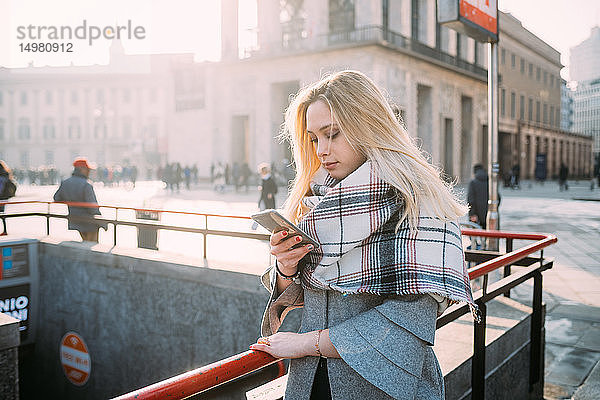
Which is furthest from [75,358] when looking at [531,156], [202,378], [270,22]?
[531,156]

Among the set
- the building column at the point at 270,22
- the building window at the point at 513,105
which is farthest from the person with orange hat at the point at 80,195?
the building window at the point at 513,105

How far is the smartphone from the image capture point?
1440 millimetres

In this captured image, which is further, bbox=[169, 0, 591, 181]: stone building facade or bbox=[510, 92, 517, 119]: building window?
bbox=[510, 92, 517, 119]: building window

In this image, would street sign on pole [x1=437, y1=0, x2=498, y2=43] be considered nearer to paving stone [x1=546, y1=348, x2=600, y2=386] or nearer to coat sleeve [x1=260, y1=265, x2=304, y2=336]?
paving stone [x1=546, y1=348, x2=600, y2=386]

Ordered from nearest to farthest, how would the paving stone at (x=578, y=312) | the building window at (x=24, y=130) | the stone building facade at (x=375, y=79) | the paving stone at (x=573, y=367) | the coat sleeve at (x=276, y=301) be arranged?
1. the coat sleeve at (x=276, y=301)
2. the paving stone at (x=573, y=367)
3. the paving stone at (x=578, y=312)
4. the stone building facade at (x=375, y=79)
5. the building window at (x=24, y=130)

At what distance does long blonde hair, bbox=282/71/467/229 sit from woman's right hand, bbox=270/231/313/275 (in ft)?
0.92

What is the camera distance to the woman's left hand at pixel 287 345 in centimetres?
157

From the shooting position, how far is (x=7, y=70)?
80688 mm

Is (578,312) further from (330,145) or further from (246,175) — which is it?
(246,175)

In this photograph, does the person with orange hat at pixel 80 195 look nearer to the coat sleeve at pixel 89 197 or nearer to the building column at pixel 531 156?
the coat sleeve at pixel 89 197

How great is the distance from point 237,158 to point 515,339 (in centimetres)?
3419

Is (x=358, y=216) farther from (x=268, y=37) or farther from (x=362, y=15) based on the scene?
(x=268, y=37)

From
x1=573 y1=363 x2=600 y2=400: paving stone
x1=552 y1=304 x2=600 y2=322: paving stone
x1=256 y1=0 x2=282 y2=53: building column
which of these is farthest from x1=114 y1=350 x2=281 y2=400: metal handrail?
x1=256 y1=0 x2=282 y2=53: building column

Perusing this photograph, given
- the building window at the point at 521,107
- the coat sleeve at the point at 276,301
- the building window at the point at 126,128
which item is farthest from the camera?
the building window at the point at 126,128
